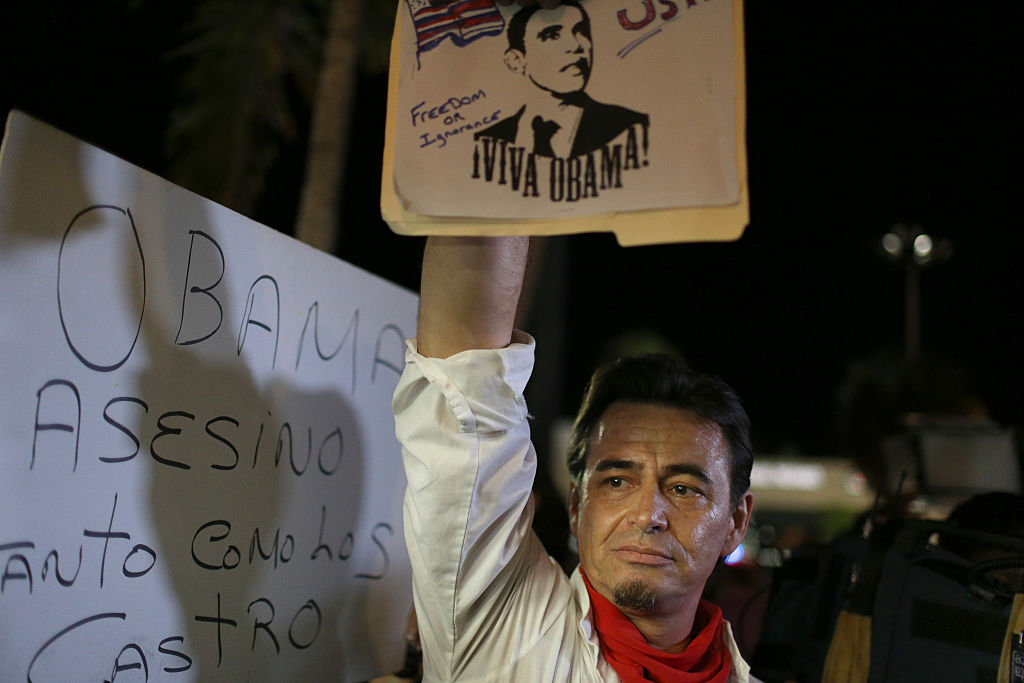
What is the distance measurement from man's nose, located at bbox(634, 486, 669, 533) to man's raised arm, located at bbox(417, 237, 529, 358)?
554mm

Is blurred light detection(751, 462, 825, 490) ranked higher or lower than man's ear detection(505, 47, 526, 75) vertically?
lower

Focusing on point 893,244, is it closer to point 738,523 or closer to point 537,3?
point 738,523

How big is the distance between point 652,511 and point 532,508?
267 millimetres

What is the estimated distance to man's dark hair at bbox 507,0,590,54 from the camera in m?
1.28

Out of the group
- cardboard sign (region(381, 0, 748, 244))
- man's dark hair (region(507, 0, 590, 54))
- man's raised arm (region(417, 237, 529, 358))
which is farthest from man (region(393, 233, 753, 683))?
man's dark hair (region(507, 0, 590, 54))

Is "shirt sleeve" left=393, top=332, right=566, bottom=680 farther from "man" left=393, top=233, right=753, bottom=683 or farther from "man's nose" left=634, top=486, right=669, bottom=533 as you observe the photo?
"man's nose" left=634, top=486, right=669, bottom=533

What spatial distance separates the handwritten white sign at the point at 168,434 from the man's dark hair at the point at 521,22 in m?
0.73

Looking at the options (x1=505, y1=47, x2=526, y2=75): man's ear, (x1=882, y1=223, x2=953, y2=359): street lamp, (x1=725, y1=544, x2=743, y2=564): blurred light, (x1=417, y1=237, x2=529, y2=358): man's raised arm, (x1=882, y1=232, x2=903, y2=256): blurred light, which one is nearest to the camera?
(x1=505, y1=47, x2=526, y2=75): man's ear

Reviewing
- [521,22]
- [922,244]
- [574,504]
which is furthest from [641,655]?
[922,244]

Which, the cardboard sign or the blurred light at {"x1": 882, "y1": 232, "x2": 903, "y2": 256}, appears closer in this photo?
the cardboard sign

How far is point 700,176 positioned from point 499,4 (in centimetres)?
45

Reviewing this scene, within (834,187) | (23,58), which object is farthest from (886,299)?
(23,58)

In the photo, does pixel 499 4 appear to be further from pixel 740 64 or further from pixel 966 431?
pixel 966 431

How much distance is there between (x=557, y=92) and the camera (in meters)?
1.24
